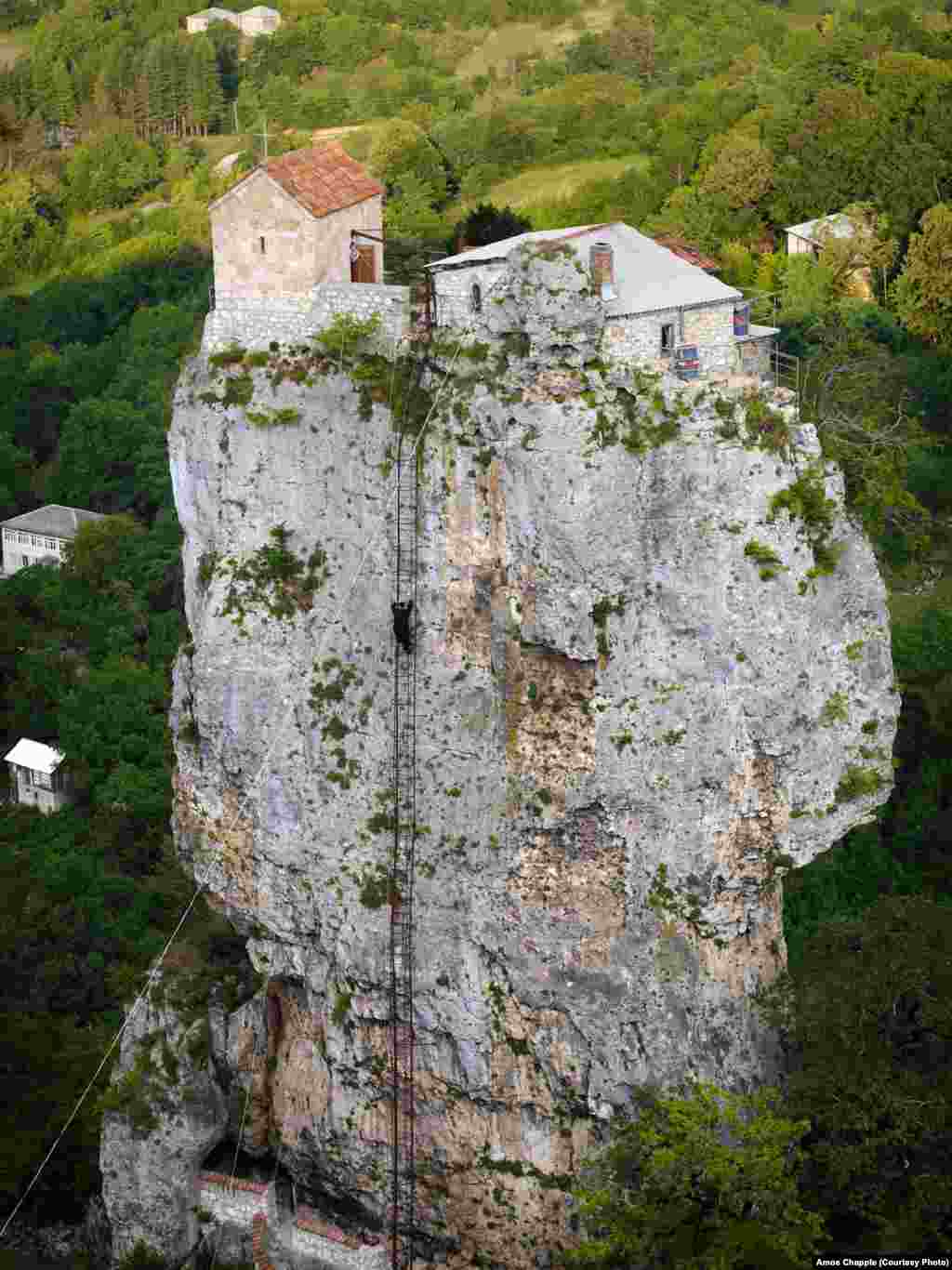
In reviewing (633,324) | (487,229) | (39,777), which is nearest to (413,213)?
(487,229)

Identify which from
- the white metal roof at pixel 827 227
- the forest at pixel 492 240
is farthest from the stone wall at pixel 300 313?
the white metal roof at pixel 827 227

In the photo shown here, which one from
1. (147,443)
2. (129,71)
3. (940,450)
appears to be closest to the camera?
(940,450)

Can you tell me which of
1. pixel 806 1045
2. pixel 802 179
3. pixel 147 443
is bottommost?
pixel 147 443

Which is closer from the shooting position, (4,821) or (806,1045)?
(806,1045)

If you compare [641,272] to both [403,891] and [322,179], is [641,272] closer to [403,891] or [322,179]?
[322,179]

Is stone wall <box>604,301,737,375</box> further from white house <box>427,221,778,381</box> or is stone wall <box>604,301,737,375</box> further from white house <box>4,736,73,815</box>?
white house <box>4,736,73,815</box>

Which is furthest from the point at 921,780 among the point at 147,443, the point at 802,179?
the point at 147,443

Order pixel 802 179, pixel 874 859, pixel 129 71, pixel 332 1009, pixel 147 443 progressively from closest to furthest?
pixel 332 1009 < pixel 874 859 < pixel 802 179 < pixel 147 443 < pixel 129 71

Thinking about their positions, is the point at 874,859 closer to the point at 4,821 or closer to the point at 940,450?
the point at 940,450

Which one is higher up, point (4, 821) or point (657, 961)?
point (657, 961)
